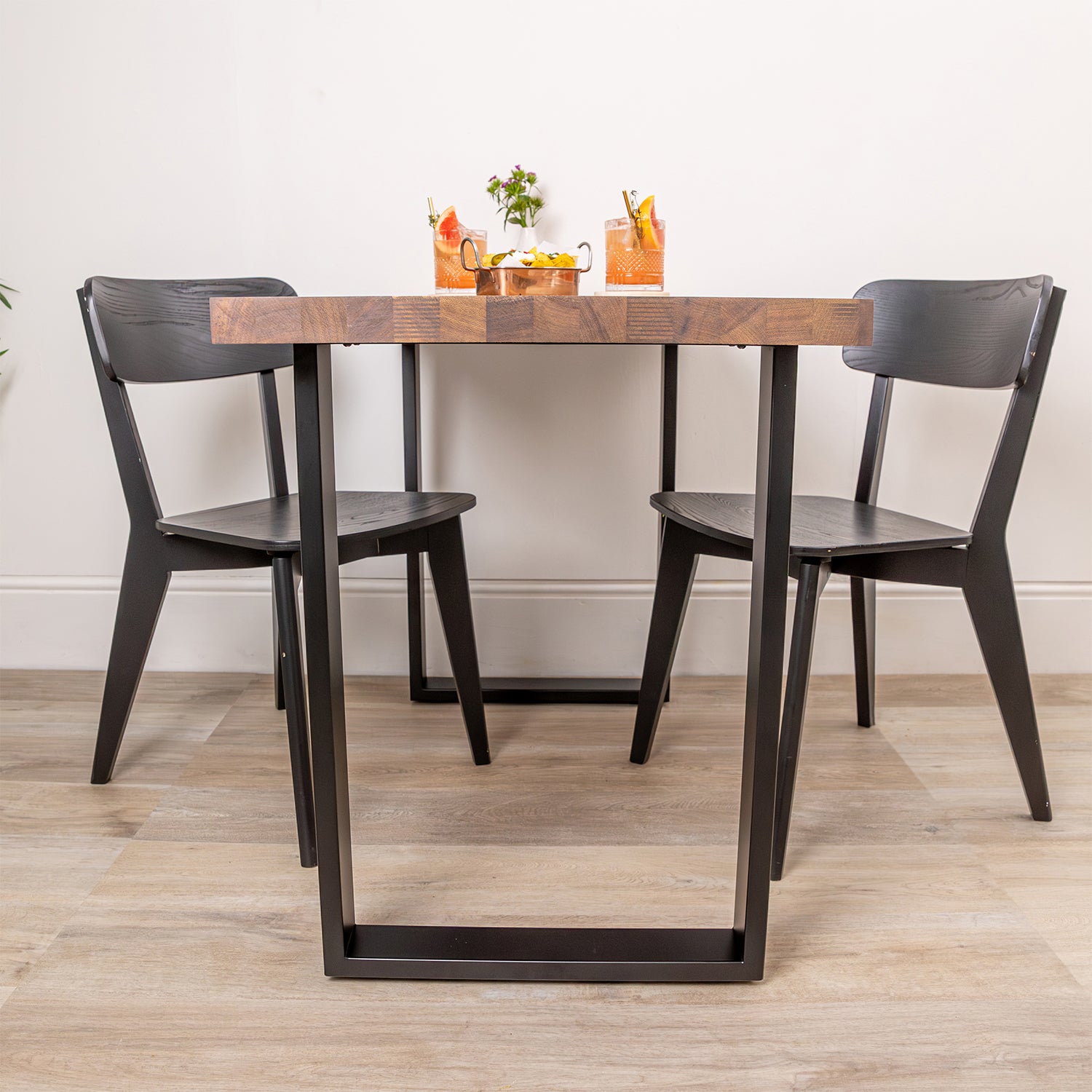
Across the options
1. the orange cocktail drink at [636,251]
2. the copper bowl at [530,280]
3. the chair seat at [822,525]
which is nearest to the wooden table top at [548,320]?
the copper bowl at [530,280]

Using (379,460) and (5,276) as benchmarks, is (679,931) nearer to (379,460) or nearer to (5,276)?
(379,460)

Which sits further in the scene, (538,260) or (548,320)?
(538,260)

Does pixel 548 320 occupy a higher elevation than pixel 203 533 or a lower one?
higher

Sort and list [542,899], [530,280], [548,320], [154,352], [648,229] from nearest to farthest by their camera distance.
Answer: [548,320] < [530,280] < [542,899] < [648,229] < [154,352]

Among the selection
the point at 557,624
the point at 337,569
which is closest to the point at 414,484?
the point at 557,624

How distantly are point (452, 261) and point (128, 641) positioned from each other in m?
0.76

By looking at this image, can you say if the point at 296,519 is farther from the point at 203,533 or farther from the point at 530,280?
the point at 530,280

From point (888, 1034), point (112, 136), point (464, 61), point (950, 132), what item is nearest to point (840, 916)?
point (888, 1034)

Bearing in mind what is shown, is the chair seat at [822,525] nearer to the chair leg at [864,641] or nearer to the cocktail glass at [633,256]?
the chair leg at [864,641]

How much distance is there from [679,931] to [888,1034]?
24cm

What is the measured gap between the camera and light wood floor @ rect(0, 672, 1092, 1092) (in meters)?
0.95

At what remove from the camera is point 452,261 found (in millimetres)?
1404

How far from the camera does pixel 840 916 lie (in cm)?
119

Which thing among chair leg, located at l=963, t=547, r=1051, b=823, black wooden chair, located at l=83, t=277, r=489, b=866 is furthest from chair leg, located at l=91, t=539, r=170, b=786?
chair leg, located at l=963, t=547, r=1051, b=823
